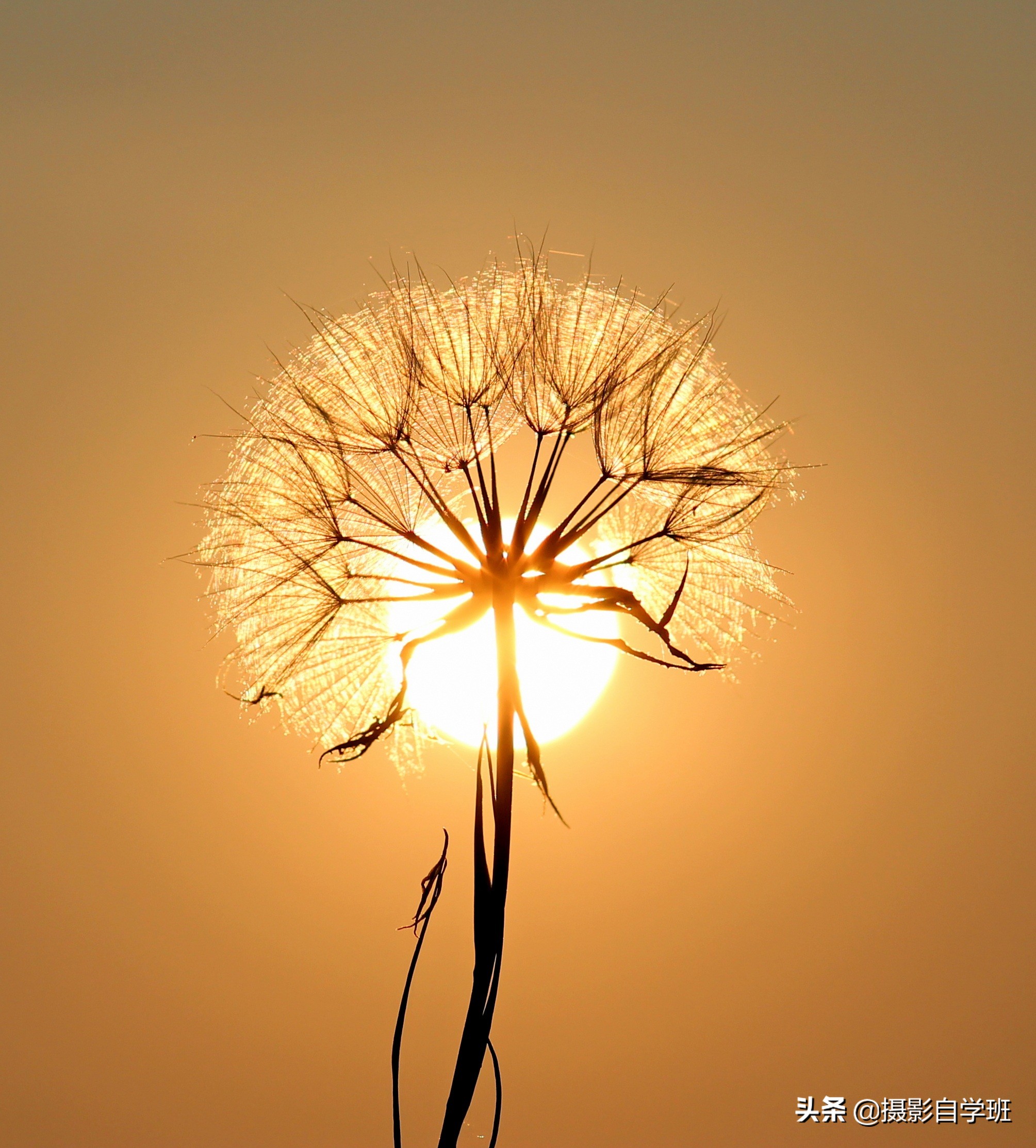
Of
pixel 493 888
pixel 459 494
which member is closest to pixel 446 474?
pixel 459 494

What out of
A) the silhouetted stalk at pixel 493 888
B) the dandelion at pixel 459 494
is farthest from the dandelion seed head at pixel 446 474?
the silhouetted stalk at pixel 493 888

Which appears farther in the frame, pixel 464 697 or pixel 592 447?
pixel 464 697

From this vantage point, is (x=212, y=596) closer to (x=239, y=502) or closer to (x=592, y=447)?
(x=239, y=502)

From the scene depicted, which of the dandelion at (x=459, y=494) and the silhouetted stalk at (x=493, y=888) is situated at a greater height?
the dandelion at (x=459, y=494)

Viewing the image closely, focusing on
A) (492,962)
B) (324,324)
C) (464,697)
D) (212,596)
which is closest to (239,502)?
(212,596)

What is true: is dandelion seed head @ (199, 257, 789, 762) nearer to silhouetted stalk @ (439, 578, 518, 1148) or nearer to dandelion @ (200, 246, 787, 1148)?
dandelion @ (200, 246, 787, 1148)

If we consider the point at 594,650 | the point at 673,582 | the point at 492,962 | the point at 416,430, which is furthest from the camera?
the point at 594,650

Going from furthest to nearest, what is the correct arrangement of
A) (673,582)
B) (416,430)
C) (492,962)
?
(673,582) → (416,430) → (492,962)

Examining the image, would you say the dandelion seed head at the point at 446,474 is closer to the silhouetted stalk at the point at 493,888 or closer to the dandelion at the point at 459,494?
the dandelion at the point at 459,494
